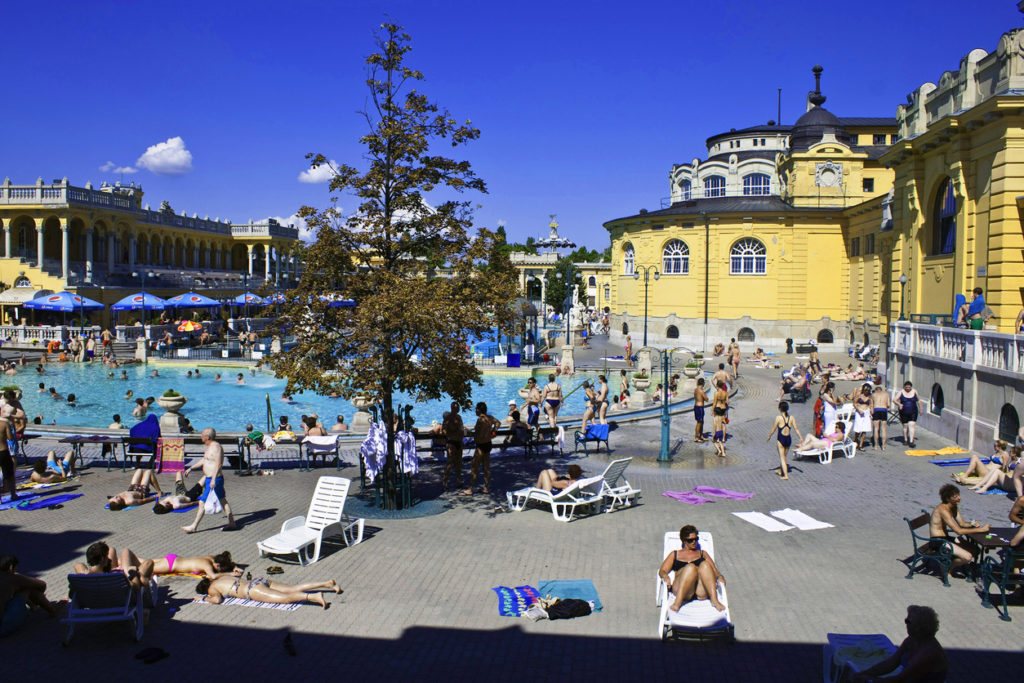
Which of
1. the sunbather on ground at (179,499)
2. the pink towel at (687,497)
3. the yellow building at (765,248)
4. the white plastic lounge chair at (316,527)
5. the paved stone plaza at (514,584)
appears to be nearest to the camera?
the paved stone plaza at (514,584)

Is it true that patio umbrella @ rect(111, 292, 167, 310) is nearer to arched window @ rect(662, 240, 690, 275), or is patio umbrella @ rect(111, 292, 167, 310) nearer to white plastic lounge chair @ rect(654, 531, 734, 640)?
arched window @ rect(662, 240, 690, 275)

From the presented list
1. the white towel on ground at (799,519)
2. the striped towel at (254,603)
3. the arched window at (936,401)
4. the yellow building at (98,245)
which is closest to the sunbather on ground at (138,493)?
the striped towel at (254,603)

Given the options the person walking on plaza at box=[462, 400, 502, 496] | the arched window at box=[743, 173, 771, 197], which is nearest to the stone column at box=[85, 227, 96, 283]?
the person walking on plaza at box=[462, 400, 502, 496]

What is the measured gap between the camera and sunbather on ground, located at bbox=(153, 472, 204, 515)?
1176cm

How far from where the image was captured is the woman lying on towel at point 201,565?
348 inches

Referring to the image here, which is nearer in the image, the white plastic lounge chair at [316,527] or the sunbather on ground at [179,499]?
the white plastic lounge chair at [316,527]

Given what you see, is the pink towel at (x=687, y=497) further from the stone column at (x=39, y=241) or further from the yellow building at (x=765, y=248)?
the stone column at (x=39, y=241)

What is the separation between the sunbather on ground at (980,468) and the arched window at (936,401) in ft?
18.4

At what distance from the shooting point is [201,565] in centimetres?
895

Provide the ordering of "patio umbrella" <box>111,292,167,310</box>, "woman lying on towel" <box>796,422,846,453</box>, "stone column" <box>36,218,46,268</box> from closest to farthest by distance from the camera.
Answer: "woman lying on towel" <box>796,422,846,453</box> → "patio umbrella" <box>111,292,167,310</box> → "stone column" <box>36,218,46,268</box>

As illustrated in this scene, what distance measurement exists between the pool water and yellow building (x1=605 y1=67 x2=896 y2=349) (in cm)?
1707

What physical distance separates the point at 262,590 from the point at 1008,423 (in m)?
14.8

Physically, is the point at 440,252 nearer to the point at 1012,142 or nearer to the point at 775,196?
the point at 1012,142

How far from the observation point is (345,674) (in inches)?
265
